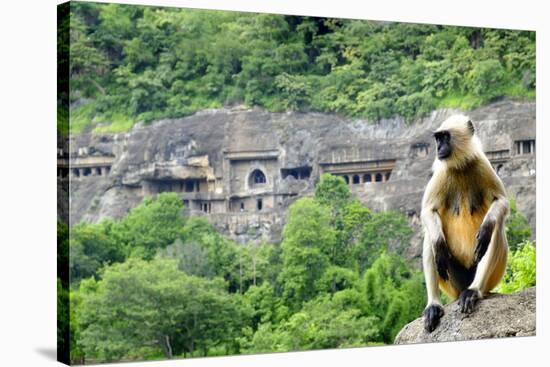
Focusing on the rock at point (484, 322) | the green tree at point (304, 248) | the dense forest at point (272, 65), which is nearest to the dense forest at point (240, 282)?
the green tree at point (304, 248)

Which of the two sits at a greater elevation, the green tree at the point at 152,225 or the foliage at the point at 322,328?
the green tree at the point at 152,225

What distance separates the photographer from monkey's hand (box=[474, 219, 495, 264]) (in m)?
15.0

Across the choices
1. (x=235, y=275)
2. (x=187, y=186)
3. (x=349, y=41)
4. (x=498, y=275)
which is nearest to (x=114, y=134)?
(x=187, y=186)

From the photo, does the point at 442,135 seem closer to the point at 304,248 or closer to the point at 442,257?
the point at 442,257

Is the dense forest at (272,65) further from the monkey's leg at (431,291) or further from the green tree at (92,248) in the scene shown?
the monkey's leg at (431,291)

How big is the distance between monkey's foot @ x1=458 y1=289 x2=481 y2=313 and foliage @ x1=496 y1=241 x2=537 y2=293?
151cm

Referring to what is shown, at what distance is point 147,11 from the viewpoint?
14.6 m

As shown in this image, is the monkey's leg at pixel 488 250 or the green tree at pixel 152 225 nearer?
the green tree at pixel 152 225

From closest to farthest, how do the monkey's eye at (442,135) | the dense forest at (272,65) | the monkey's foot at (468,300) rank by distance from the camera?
the dense forest at (272,65), the monkey's foot at (468,300), the monkey's eye at (442,135)

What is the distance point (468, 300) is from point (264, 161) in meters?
3.00

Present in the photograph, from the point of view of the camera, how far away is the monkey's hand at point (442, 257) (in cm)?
1488

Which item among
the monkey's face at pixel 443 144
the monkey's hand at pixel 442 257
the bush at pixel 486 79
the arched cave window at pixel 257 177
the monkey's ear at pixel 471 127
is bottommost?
the monkey's hand at pixel 442 257

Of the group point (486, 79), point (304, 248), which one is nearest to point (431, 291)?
point (304, 248)

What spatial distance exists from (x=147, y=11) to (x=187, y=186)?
2120mm
